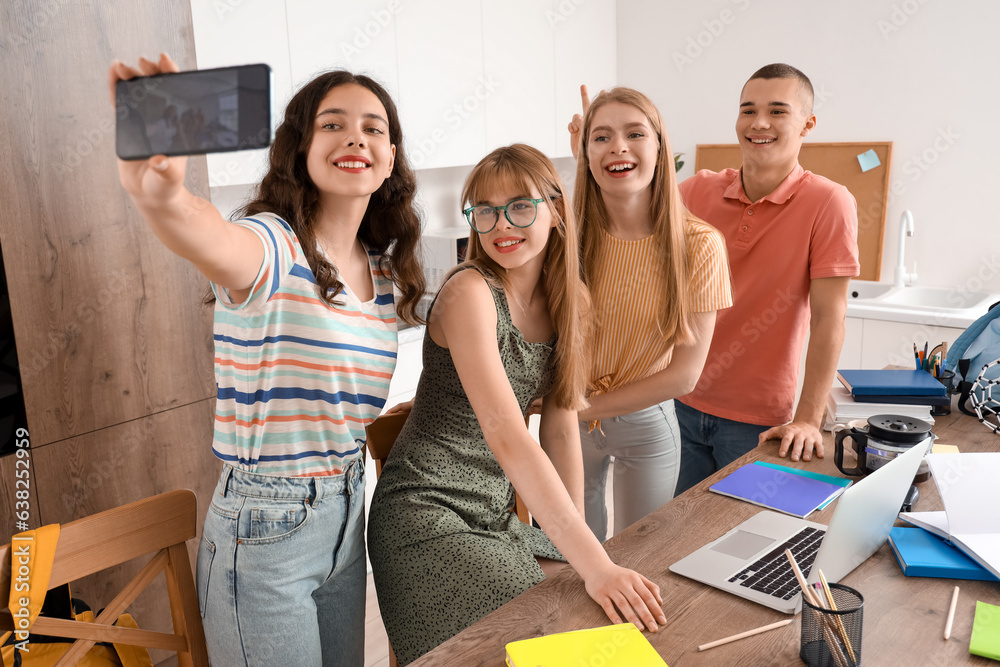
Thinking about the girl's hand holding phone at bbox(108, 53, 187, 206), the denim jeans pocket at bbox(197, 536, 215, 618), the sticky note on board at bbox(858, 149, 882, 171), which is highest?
the sticky note on board at bbox(858, 149, 882, 171)

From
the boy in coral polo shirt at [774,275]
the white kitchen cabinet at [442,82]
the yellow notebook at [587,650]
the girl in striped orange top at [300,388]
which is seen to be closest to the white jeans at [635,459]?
the boy in coral polo shirt at [774,275]

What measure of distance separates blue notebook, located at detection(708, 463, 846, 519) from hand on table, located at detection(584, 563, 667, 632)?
0.41 metres

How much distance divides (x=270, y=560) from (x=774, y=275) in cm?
146

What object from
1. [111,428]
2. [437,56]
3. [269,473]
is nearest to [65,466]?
[111,428]

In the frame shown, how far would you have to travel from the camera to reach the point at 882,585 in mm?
1184

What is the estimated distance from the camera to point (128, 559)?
1.27 metres

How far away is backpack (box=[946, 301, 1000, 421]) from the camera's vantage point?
75.2 inches

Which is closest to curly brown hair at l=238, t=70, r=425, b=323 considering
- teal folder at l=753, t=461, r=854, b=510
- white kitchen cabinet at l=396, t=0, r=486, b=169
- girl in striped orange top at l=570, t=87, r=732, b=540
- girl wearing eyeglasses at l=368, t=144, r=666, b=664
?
girl wearing eyeglasses at l=368, t=144, r=666, b=664

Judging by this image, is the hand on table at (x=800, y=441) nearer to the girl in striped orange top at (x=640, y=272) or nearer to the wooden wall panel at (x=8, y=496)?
the girl in striped orange top at (x=640, y=272)

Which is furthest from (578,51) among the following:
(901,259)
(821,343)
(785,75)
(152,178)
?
(152,178)

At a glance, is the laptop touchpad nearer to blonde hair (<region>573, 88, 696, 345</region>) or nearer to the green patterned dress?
the green patterned dress

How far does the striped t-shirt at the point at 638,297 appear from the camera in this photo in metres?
1.77

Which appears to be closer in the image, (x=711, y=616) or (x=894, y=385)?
(x=711, y=616)

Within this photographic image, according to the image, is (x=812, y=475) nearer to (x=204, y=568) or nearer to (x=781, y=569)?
(x=781, y=569)
